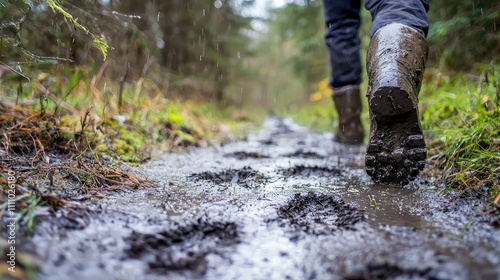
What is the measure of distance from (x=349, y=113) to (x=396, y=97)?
158cm

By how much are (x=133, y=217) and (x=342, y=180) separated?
1.06 m

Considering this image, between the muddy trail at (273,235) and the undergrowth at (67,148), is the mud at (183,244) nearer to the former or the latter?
the muddy trail at (273,235)

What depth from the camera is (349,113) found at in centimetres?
294

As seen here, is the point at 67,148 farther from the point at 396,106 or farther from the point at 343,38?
the point at 343,38

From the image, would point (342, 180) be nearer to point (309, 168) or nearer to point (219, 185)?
point (309, 168)

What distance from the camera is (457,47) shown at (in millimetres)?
4129

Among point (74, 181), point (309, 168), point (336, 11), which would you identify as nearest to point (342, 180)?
point (309, 168)

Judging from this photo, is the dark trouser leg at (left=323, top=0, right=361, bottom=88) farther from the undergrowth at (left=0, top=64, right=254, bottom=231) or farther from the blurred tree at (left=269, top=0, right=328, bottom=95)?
the blurred tree at (left=269, top=0, right=328, bottom=95)

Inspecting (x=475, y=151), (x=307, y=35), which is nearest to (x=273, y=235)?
(x=475, y=151)

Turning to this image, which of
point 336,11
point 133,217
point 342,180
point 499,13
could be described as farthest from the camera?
point 499,13

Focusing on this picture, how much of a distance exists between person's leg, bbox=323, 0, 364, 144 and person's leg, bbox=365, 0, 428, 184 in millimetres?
1105

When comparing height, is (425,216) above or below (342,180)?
below

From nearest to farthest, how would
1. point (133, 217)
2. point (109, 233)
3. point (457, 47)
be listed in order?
point (109, 233), point (133, 217), point (457, 47)

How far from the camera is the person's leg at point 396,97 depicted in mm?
1400
